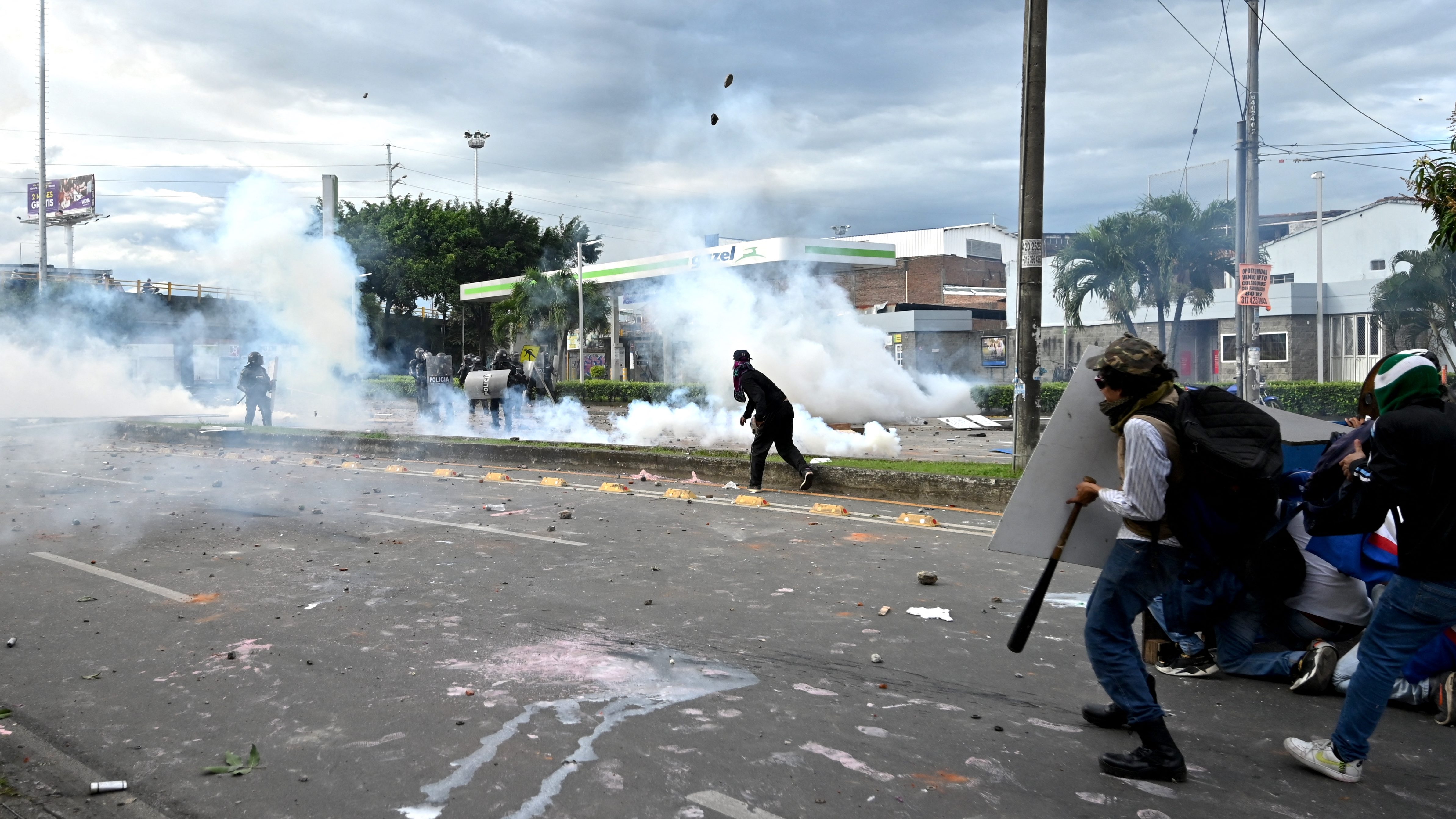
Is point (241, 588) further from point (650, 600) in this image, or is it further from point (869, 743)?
point (869, 743)

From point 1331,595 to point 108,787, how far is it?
514 centimetres

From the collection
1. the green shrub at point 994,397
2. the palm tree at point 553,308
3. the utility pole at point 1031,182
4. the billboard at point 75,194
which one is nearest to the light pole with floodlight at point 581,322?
the palm tree at point 553,308

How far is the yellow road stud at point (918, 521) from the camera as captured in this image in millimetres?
9156

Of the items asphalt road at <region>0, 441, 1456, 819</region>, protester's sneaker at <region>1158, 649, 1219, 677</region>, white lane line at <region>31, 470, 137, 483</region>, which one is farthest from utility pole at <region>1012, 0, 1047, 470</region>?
white lane line at <region>31, 470, 137, 483</region>

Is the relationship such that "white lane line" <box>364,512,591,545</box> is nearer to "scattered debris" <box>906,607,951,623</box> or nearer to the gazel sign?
"scattered debris" <box>906,607,951,623</box>

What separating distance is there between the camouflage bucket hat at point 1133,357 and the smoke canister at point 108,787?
388cm

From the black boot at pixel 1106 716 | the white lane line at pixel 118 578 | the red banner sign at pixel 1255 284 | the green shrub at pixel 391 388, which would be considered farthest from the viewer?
the green shrub at pixel 391 388

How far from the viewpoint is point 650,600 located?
6328 mm

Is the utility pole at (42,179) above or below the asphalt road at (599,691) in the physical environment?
above

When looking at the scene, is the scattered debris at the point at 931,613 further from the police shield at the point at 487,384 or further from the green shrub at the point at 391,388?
the green shrub at the point at 391,388

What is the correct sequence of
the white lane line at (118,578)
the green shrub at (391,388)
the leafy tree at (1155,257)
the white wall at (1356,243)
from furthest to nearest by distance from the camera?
the white wall at (1356,243)
the green shrub at (391,388)
the leafy tree at (1155,257)
the white lane line at (118,578)

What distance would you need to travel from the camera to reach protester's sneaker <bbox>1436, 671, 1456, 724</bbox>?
420 cm

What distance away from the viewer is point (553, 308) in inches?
1590

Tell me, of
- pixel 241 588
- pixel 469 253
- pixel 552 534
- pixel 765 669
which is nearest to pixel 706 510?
pixel 552 534
